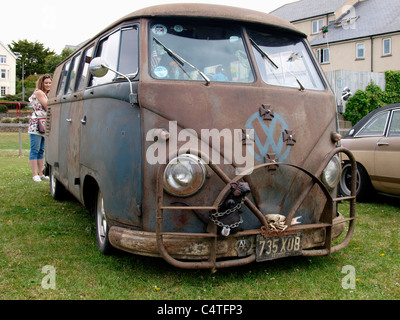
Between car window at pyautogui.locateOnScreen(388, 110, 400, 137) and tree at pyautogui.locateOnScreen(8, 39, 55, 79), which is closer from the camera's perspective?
car window at pyautogui.locateOnScreen(388, 110, 400, 137)

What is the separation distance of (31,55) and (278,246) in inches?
Answer: 3192

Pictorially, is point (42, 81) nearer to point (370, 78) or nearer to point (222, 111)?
point (222, 111)

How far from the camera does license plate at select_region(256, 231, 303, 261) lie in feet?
11.6

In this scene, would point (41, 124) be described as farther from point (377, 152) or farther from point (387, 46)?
point (387, 46)

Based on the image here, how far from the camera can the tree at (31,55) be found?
7606 cm

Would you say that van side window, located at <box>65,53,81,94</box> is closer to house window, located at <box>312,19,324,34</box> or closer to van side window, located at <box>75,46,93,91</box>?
van side window, located at <box>75,46,93,91</box>

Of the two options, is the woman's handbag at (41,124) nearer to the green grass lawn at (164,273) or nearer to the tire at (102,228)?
the green grass lawn at (164,273)

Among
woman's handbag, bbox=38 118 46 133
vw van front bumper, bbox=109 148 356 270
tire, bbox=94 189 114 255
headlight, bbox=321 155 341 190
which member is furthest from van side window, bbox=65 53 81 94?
headlight, bbox=321 155 341 190

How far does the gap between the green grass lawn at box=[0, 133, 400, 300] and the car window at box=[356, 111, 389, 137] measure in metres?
2.05

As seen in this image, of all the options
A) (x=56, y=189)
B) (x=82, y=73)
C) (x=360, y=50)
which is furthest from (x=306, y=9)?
(x=82, y=73)

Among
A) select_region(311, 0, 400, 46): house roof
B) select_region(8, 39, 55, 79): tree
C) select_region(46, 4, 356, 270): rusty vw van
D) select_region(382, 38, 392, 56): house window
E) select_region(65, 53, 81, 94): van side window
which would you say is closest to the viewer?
select_region(46, 4, 356, 270): rusty vw van

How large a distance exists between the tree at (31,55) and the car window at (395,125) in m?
75.4

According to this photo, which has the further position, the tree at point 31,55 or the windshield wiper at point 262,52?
the tree at point 31,55

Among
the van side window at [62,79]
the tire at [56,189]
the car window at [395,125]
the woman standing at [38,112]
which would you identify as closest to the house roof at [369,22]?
the car window at [395,125]
